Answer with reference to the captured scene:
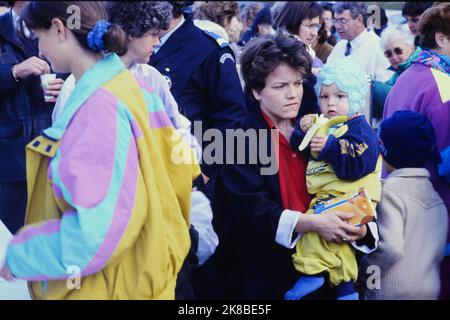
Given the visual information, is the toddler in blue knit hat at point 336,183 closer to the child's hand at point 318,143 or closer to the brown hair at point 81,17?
the child's hand at point 318,143

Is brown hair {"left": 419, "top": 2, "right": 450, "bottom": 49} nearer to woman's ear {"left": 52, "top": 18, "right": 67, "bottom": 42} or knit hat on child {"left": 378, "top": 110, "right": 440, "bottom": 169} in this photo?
knit hat on child {"left": 378, "top": 110, "right": 440, "bottom": 169}

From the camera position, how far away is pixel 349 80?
3.02 meters

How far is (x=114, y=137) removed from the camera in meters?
1.96

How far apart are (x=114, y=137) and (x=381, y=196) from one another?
1386 millimetres

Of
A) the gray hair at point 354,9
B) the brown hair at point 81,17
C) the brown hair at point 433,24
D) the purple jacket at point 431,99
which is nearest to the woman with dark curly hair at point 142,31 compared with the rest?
the brown hair at point 81,17

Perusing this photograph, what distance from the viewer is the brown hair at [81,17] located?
2086mm

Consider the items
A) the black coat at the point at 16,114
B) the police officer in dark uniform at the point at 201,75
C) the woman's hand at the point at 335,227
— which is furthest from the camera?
the black coat at the point at 16,114

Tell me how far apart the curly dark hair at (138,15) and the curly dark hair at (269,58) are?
0.43 metres

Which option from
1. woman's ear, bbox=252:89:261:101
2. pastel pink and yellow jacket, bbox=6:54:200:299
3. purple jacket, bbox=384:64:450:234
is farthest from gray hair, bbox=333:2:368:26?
pastel pink and yellow jacket, bbox=6:54:200:299

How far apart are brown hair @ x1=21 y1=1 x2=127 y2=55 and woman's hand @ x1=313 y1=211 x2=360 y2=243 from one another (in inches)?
45.0

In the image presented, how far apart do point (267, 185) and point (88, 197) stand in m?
1.18

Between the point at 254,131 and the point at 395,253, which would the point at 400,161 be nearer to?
the point at 395,253

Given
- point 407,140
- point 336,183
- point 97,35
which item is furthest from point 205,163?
point 97,35
